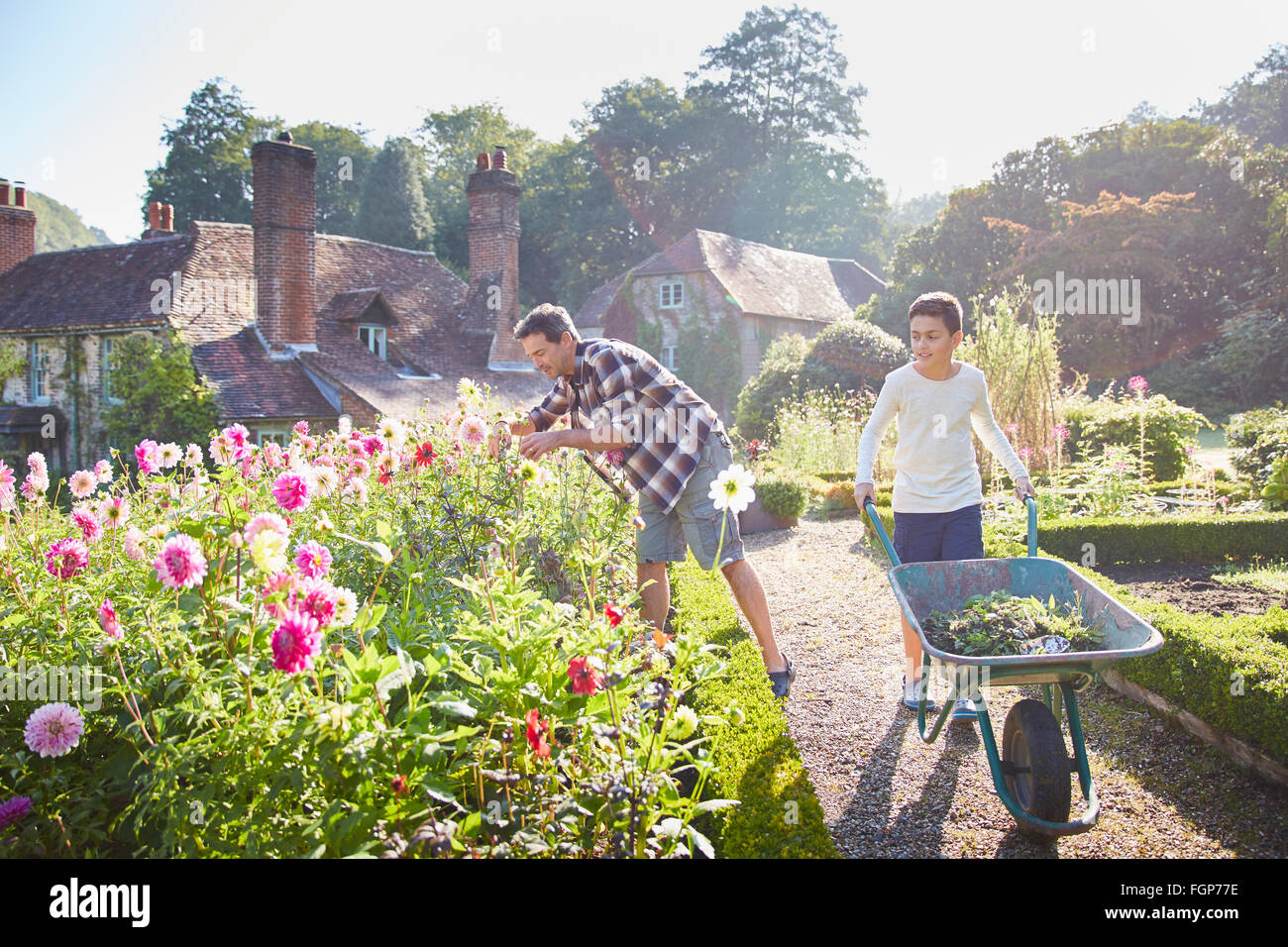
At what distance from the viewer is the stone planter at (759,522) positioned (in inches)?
400

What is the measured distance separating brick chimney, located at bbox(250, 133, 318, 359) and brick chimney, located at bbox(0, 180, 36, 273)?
10695 mm

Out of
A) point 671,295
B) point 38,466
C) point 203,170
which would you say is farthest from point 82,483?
point 203,170

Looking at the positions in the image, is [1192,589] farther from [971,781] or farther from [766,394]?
[766,394]

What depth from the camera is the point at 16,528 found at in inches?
165

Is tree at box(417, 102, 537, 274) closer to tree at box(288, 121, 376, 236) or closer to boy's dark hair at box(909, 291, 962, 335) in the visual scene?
tree at box(288, 121, 376, 236)

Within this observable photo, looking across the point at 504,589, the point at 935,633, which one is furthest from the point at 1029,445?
the point at 504,589

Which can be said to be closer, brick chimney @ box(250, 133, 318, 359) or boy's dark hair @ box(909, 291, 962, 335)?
boy's dark hair @ box(909, 291, 962, 335)

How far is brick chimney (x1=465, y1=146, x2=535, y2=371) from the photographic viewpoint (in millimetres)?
21000

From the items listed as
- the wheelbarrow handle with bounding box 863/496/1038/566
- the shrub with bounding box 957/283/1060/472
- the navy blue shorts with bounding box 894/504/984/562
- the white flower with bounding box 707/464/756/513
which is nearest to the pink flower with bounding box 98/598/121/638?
the white flower with bounding box 707/464/756/513

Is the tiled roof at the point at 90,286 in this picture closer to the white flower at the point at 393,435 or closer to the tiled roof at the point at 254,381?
the tiled roof at the point at 254,381

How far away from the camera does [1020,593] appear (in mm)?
3711
